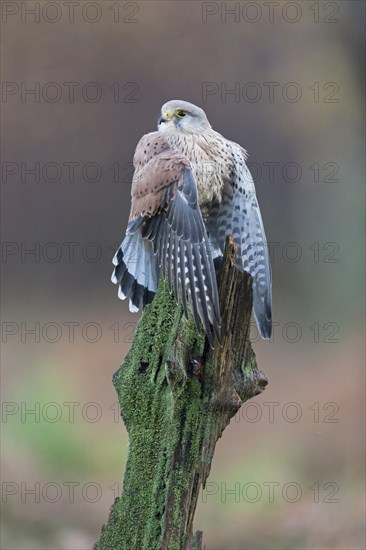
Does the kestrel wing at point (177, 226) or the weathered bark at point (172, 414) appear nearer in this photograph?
the weathered bark at point (172, 414)

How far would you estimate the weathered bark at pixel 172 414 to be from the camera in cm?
190

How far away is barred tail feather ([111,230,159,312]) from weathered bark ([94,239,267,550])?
38cm

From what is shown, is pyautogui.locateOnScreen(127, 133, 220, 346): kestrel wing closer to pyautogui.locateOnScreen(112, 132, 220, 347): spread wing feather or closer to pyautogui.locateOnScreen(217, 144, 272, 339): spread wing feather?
pyautogui.locateOnScreen(112, 132, 220, 347): spread wing feather

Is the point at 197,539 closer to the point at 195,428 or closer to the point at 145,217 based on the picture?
the point at 195,428

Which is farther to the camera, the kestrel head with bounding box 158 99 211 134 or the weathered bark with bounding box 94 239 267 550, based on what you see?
the kestrel head with bounding box 158 99 211 134

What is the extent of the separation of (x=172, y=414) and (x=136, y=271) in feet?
1.86

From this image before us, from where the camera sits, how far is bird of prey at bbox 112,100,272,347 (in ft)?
6.97

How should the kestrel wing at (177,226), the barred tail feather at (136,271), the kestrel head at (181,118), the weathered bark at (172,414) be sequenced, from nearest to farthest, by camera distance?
1. the weathered bark at (172,414)
2. the kestrel wing at (177,226)
3. the barred tail feather at (136,271)
4. the kestrel head at (181,118)

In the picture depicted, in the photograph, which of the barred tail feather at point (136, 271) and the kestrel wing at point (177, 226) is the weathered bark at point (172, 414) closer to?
the kestrel wing at point (177, 226)

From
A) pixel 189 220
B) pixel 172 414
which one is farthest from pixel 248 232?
pixel 172 414

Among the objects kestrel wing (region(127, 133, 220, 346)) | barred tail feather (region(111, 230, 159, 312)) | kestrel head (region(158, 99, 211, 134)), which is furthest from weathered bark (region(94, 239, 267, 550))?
kestrel head (region(158, 99, 211, 134))

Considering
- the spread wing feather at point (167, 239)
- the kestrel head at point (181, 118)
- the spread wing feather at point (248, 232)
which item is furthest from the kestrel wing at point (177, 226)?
the spread wing feather at point (248, 232)

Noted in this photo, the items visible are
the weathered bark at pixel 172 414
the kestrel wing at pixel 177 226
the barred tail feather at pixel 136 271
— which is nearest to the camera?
the weathered bark at pixel 172 414

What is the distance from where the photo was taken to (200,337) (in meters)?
1.97
